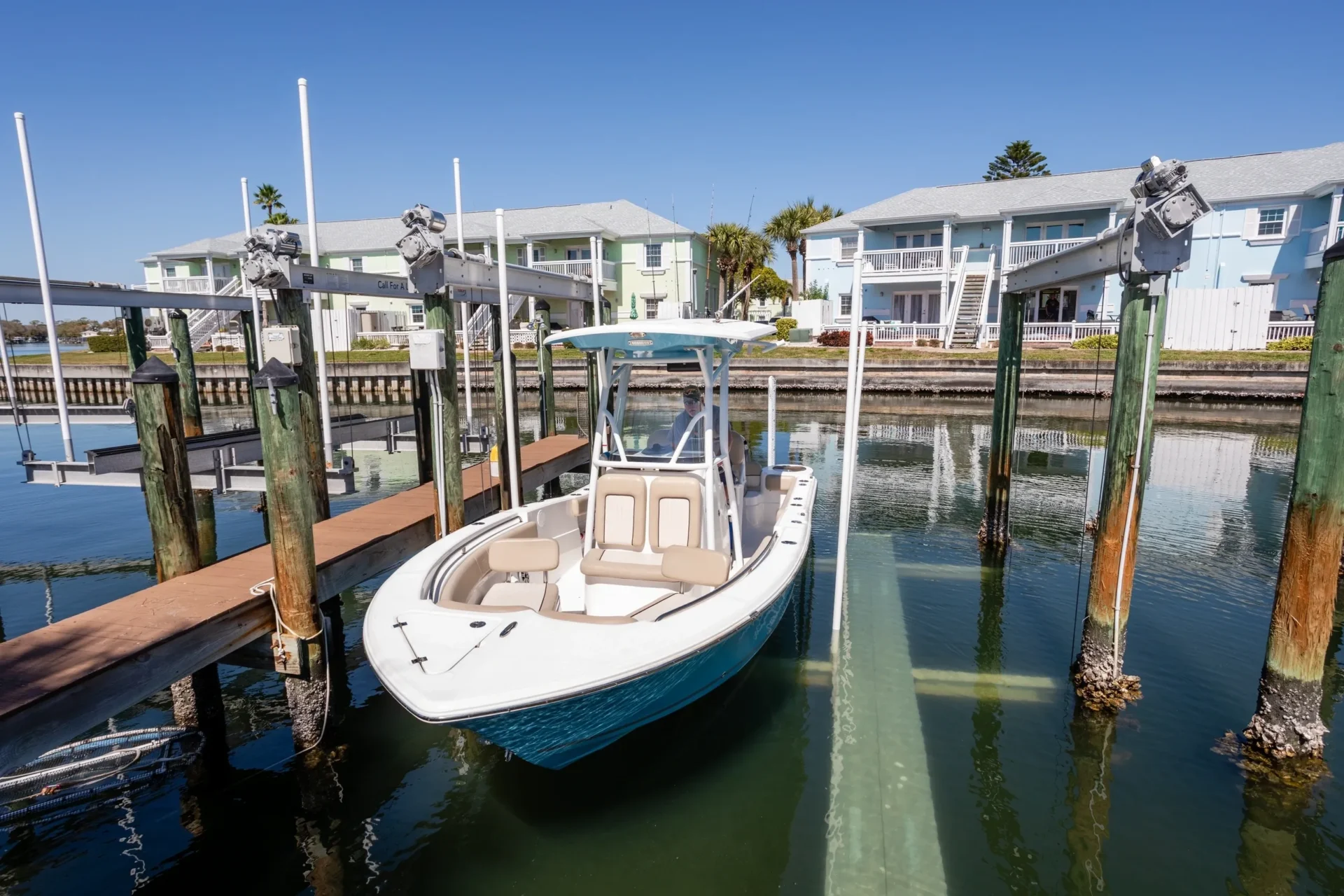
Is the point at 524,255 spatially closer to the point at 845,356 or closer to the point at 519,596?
the point at 845,356

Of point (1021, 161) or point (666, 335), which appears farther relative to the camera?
point (1021, 161)

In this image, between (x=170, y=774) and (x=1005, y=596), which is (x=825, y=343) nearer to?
(x=1005, y=596)

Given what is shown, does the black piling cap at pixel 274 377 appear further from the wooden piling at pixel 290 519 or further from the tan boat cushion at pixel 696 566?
the tan boat cushion at pixel 696 566

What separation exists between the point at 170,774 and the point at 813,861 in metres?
4.72

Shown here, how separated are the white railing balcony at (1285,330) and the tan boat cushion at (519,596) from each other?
102 ft

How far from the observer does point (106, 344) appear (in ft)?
123

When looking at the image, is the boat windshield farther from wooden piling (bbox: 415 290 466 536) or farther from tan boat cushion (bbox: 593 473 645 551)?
wooden piling (bbox: 415 290 466 536)

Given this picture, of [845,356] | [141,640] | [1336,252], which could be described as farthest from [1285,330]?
[141,640]

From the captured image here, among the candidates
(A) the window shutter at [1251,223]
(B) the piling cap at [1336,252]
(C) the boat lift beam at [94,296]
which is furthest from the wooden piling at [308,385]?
(A) the window shutter at [1251,223]

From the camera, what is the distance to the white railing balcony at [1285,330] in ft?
88.2

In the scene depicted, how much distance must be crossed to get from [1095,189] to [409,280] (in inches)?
1321

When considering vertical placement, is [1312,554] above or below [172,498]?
below

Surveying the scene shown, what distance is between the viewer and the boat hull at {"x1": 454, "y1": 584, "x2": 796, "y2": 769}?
4.30 metres

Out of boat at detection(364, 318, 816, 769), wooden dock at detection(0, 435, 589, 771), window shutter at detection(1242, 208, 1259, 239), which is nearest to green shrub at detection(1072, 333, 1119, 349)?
window shutter at detection(1242, 208, 1259, 239)
